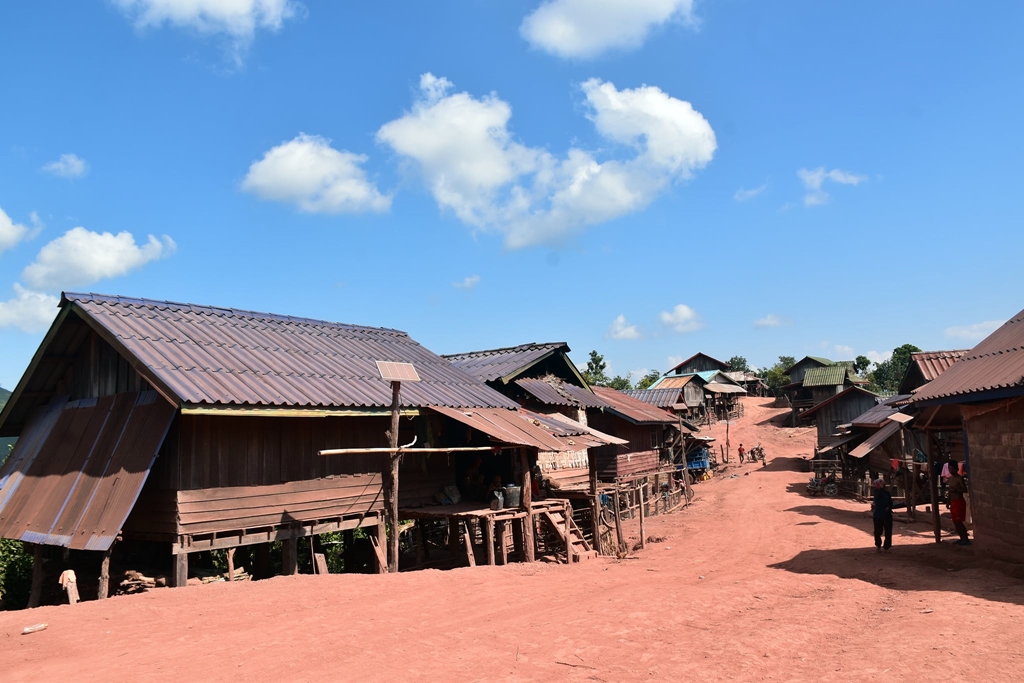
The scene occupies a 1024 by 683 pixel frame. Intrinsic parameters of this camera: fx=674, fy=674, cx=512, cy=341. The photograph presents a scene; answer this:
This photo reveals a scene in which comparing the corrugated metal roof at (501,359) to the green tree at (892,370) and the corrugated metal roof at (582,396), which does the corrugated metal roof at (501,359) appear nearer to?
the corrugated metal roof at (582,396)

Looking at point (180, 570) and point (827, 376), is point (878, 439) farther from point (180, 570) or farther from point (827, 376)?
point (827, 376)

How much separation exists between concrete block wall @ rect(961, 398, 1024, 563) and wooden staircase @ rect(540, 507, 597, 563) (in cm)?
878

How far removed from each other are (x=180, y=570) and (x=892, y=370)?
83717 mm

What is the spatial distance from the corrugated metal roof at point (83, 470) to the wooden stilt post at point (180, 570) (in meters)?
1.25

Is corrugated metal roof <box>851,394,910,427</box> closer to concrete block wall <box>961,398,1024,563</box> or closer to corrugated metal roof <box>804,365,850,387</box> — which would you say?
concrete block wall <box>961,398,1024,563</box>

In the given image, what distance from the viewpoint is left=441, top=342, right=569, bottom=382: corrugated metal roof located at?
25.3 meters

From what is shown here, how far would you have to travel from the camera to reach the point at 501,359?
27.1 m

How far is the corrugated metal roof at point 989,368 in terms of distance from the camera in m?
11.9

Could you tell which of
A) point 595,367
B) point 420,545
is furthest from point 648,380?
point 420,545

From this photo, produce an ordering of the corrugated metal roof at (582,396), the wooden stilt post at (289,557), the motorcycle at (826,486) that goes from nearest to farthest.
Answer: the wooden stilt post at (289,557) < the corrugated metal roof at (582,396) < the motorcycle at (826,486)

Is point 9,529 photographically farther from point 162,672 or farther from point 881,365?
point 881,365

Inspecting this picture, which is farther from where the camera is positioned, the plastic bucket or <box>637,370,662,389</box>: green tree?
<box>637,370,662,389</box>: green tree

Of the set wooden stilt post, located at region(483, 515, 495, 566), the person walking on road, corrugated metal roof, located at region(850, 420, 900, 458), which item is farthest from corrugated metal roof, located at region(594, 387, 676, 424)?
the person walking on road

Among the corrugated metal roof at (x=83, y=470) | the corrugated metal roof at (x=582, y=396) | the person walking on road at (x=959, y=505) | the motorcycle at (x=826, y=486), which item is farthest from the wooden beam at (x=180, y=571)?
the motorcycle at (x=826, y=486)
